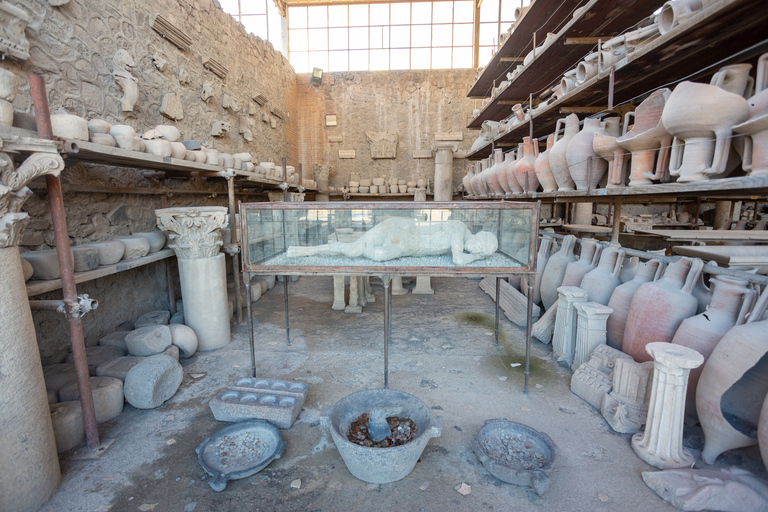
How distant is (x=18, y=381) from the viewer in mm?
2008

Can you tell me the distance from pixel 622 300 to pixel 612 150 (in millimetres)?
1442

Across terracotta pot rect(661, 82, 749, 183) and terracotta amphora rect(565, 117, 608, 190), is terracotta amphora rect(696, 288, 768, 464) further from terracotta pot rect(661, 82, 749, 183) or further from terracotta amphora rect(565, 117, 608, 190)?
terracotta amphora rect(565, 117, 608, 190)

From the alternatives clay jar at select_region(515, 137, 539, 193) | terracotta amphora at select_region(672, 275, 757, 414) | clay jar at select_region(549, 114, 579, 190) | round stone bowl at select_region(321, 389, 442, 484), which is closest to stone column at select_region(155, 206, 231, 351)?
round stone bowl at select_region(321, 389, 442, 484)

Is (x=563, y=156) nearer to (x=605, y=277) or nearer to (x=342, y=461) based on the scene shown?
(x=605, y=277)

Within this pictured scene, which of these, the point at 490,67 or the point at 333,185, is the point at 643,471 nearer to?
the point at 490,67

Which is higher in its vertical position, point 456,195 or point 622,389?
point 456,195

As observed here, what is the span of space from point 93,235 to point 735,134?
591cm

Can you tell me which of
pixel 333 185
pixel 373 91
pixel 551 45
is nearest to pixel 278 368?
pixel 551 45

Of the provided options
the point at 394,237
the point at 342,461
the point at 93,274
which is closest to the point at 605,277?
the point at 394,237

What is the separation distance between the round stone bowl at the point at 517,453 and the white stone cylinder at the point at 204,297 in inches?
127

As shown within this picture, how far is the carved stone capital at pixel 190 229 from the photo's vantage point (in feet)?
13.4

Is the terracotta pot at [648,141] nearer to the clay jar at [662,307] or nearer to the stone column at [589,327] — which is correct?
the clay jar at [662,307]

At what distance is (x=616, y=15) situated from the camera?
156 inches

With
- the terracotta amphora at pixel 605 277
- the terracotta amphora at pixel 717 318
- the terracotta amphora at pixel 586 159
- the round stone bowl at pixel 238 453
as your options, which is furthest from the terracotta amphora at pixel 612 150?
the round stone bowl at pixel 238 453
